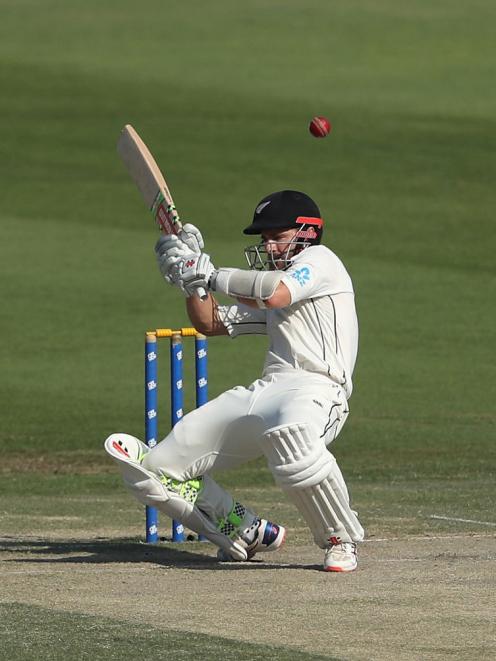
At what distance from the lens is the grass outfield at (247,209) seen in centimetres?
1156

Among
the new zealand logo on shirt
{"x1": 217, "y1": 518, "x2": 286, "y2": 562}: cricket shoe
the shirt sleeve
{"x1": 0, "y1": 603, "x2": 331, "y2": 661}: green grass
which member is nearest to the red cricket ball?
the shirt sleeve

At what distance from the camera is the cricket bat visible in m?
6.35

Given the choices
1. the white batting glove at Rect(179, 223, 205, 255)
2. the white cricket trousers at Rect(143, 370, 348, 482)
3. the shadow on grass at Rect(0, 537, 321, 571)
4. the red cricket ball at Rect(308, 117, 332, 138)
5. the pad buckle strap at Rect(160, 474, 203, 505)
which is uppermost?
the red cricket ball at Rect(308, 117, 332, 138)

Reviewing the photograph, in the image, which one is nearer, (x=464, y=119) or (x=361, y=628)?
(x=361, y=628)

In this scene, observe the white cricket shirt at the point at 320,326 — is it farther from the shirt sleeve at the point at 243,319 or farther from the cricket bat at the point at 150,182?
the cricket bat at the point at 150,182

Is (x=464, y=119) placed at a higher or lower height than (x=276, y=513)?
higher

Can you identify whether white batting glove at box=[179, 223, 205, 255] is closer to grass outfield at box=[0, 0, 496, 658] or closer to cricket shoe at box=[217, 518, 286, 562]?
cricket shoe at box=[217, 518, 286, 562]

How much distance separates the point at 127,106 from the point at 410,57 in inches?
271

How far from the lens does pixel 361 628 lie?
4.88 metres

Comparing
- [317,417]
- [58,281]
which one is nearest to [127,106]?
[58,281]

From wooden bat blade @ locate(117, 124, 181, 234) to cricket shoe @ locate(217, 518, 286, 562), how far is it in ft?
4.02

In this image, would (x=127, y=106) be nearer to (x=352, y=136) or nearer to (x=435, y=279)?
(x=352, y=136)

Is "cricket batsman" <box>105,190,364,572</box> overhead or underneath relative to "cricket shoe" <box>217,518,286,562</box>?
overhead

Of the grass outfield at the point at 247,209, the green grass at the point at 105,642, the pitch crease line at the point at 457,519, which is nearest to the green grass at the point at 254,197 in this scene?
the grass outfield at the point at 247,209
